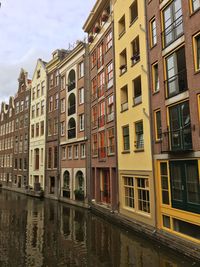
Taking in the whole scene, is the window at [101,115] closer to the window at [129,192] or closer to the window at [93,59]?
the window at [93,59]

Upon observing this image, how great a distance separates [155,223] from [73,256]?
556cm

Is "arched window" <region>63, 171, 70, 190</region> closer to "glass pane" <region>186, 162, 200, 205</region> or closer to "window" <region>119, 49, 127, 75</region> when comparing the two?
"window" <region>119, 49, 127, 75</region>

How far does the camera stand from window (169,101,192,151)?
13978 mm

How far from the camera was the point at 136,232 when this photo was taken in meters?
17.5

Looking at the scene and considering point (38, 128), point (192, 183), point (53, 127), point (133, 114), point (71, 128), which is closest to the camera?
point (192, 183)

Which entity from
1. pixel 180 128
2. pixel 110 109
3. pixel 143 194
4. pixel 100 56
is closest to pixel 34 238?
pixel 143 194

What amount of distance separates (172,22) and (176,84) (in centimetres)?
374

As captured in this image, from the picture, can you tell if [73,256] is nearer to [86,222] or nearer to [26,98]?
[86,222]

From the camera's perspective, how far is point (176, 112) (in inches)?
592

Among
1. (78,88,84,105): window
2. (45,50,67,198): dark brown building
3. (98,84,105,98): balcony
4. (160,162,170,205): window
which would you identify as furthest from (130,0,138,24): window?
(45,50,67,198): dark brown building

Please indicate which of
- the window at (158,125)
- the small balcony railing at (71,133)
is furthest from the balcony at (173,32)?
the small balcony railing at (71,133)

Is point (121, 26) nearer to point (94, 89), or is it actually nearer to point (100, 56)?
point (100, 56)

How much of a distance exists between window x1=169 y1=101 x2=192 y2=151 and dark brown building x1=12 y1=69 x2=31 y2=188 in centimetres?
3614

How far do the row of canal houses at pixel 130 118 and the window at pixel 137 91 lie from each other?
8 cm
